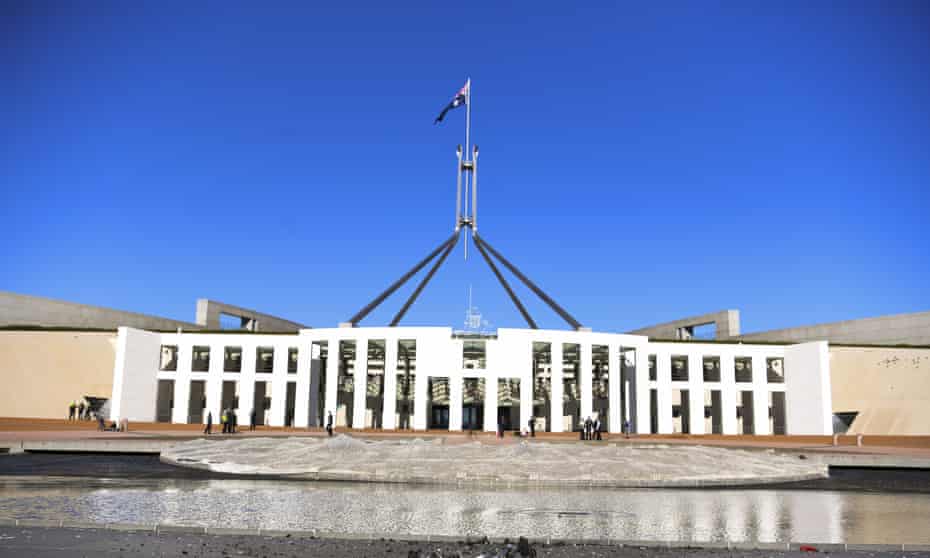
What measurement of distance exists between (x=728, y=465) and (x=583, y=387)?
22.2 metres

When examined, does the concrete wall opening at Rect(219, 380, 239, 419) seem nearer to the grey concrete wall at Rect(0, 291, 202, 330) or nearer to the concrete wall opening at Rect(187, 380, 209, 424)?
the concrete wall opening at Rect(187, 380, 209, 424)

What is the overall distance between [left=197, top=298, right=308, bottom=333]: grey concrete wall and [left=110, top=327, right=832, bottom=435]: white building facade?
1018 centimetres

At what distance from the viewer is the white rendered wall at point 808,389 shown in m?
40.1

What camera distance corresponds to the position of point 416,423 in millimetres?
38250

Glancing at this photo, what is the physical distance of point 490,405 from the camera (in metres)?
38.2

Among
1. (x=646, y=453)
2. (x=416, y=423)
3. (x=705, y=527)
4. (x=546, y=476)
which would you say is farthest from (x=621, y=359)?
(x=705, y=527)

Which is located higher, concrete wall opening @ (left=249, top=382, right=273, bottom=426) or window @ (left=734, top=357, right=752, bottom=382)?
window @ (left=734, top=357, right=752, bottom=382)

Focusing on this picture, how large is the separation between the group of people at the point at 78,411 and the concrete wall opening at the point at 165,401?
4.09m

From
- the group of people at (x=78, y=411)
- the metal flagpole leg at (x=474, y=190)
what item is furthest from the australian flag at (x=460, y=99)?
the group of people at (x=78, y=411)

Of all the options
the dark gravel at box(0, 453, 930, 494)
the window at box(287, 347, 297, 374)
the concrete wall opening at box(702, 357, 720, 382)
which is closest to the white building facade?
the concrete wall opening at box(702, 357, 720, 382)

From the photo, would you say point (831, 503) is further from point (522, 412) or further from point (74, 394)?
point (74, 394)

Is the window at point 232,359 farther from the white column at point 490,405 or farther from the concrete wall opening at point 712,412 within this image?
the concrete wall opening at point 712,412

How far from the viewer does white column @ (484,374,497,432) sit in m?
37.8

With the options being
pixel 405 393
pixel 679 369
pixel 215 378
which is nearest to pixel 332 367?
pixel 215 378
